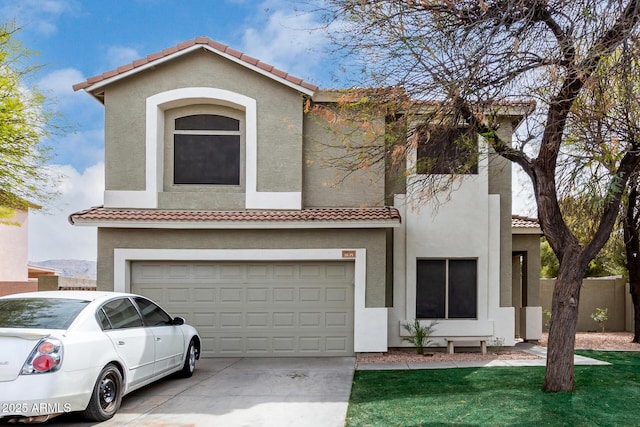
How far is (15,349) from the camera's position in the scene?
634 cm

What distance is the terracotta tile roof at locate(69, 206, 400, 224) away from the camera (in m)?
12.1

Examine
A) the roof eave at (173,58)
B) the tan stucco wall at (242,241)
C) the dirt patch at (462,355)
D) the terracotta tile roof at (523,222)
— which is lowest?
the dirt patch at (462,355)

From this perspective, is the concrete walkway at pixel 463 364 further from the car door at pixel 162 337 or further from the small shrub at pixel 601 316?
the small shrub at pixel 601 316

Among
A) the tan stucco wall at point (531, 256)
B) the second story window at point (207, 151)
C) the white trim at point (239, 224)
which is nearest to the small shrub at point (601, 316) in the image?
the tan stucco wall at point (531, 256)

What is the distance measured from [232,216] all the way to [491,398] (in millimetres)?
6498

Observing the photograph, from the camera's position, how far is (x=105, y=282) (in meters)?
12.5

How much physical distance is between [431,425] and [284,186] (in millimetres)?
7062

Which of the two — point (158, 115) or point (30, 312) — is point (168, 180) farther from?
point (30, 312)

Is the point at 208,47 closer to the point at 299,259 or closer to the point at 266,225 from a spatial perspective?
the point at 266,225

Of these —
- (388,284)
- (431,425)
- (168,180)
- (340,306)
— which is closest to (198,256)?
(168,180)

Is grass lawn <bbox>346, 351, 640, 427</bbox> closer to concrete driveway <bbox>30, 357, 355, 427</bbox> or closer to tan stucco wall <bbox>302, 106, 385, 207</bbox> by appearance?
concrete driveway <bbox>30, 357, 355, 427</bbox>

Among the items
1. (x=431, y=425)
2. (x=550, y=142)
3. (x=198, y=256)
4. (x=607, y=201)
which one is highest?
(x=550, y=142)

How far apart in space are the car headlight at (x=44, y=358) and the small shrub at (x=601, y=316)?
53.6ft

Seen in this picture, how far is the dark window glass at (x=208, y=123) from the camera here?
44.0 feet
